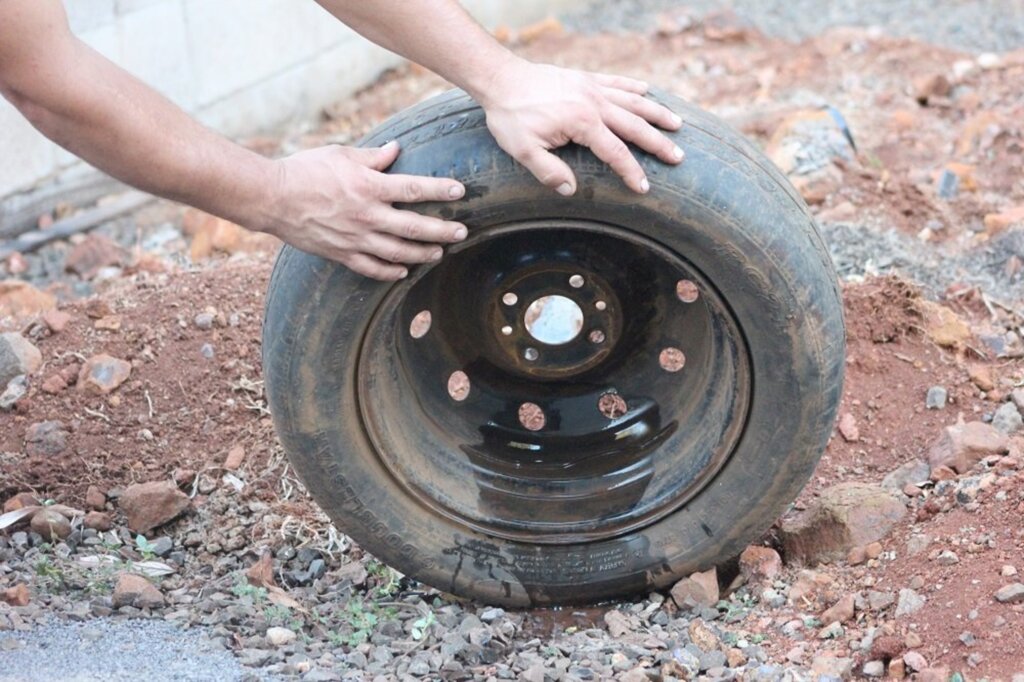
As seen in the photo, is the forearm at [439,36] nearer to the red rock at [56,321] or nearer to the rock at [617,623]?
the rock at [617,623]

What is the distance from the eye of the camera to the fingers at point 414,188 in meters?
3.20

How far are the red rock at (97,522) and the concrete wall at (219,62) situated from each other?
3223mm

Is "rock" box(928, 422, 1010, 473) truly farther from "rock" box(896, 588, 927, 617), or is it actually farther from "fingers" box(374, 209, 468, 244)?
"fingers" box(374, 209, 468, 244)

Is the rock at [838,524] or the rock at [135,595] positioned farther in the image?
the rock at [838,524]

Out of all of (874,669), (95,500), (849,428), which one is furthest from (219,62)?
(874,669)

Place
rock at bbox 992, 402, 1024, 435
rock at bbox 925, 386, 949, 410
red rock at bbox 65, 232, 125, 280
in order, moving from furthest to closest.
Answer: red rock at bbox 65, 232, 125, 280 → rock at bbox 925, 386, 949, 410 → rock at bbox 992, 402, 1024, 435

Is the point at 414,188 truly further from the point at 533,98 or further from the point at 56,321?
the point at 56,321

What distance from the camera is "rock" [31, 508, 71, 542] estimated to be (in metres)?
3.99

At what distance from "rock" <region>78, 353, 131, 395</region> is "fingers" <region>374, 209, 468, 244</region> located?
5.73ft

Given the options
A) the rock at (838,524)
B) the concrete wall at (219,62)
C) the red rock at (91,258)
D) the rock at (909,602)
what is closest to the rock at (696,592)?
the rock at (838,524)

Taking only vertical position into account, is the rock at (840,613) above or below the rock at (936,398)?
below

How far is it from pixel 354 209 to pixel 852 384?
7.01ft

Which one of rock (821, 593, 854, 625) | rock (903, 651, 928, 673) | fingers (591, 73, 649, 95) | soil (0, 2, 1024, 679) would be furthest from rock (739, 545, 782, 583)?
fingers (591, 73, 649, 95)

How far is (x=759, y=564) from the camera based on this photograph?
3826 millimetres
